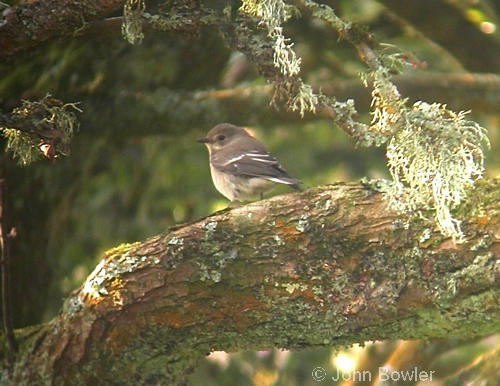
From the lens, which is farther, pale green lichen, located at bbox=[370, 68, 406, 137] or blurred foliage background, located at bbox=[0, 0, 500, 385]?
blurred foliage background, located at bbox=[0, 0, 500, 385]

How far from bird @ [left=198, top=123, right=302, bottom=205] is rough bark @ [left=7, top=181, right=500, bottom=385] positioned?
155cm

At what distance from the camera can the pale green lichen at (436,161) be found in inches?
121

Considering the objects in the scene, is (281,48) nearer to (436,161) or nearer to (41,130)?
(436,161)

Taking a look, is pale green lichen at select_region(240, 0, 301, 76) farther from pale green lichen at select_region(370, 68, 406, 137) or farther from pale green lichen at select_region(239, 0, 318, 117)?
pale green lichen at select_region(370, 68, 406, 137)

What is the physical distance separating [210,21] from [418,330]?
1.61 metres

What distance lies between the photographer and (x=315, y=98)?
136 inches

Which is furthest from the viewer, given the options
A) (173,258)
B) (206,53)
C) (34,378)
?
(206,53)

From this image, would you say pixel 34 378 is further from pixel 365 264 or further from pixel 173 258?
pixel 365 264

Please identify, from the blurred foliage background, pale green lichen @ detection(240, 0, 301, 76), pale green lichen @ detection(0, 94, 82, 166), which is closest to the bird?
the blurred foliage background

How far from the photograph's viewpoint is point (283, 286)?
335 cm

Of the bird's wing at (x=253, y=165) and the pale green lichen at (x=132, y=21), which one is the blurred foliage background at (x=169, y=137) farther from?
the pale green lichen at (x=132, y=21)

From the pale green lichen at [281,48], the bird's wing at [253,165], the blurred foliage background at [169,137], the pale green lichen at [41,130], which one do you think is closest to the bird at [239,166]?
the bird's wing at [253,165]

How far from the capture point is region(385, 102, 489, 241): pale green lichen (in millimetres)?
3068

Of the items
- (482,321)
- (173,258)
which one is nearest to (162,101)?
(173,258)
